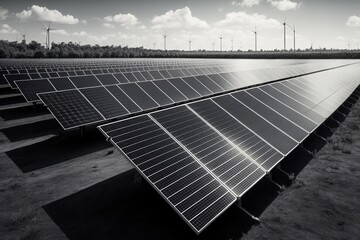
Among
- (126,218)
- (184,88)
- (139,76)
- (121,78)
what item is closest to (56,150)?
(126,218)

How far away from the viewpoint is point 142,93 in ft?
55.5

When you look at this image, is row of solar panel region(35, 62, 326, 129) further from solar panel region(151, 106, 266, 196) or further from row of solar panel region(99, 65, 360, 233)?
solar panel region(151, 106, 266, 196)

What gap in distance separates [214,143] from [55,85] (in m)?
17.0

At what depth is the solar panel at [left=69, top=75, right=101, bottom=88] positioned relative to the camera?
20.1 meters

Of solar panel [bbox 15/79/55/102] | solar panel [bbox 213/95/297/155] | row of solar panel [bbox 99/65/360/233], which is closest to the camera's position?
row of solar panel [bbox 99/65/360/233]

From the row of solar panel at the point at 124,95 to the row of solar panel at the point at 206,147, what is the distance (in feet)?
22.2

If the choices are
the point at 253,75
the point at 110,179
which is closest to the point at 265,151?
the point at 110,179

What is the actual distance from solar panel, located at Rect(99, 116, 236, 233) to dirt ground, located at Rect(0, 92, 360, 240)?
3.75 feet

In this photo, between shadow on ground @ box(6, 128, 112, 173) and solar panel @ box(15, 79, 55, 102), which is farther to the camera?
solar panel @ box(15, 79, 55, 102)

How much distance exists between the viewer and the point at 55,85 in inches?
804

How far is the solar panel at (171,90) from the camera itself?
17.8 meters

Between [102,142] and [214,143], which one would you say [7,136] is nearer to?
[102,142]

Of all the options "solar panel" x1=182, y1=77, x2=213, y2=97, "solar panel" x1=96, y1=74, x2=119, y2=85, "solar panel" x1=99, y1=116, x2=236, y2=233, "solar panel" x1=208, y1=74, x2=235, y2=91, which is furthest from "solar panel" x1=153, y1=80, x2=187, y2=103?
"solar panel" x1=99, y1=116, x2=236, y2=233

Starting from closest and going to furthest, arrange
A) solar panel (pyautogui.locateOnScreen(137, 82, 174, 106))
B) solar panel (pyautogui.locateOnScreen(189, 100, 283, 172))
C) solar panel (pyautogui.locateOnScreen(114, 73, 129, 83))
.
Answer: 1. solar panel (pyautogui.locateOnScreen(189, 100, 283, 172))
2. solar panel (pyautogui.locateOnScreen(137, 82, 174, 106))
3. solar panel (pyautogui.locateOnScreen(114, 73, 129, 83))
